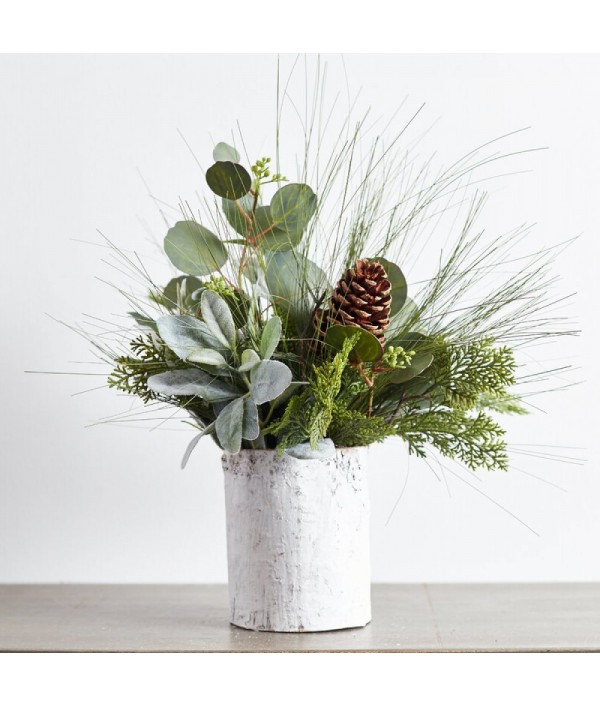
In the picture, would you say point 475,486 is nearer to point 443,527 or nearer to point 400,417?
point 443,527

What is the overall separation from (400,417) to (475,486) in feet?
0.86

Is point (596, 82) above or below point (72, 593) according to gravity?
above

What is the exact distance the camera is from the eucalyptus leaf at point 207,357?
2.15 ft

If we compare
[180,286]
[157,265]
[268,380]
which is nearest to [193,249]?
[180,286]

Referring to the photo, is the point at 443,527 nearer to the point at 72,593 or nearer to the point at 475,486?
the point at 475,486

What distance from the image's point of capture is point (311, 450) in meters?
0.69

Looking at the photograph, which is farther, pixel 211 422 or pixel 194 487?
pixel 194 487

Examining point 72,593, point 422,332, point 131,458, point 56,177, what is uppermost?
point 56,177

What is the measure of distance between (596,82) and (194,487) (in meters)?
0.58

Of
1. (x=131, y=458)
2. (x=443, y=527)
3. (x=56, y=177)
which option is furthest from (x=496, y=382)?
(x=56, y=177)

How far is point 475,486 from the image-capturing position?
97 centimetres

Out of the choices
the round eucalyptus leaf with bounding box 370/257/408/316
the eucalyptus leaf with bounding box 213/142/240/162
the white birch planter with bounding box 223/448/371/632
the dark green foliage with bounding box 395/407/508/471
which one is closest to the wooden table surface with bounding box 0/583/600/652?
the white birch planter with bounding box 223/448/371/632

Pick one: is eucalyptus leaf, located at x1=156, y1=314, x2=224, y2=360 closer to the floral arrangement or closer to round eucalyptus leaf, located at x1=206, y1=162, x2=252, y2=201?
the floral arrangement

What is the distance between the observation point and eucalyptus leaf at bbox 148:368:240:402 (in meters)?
0.67
